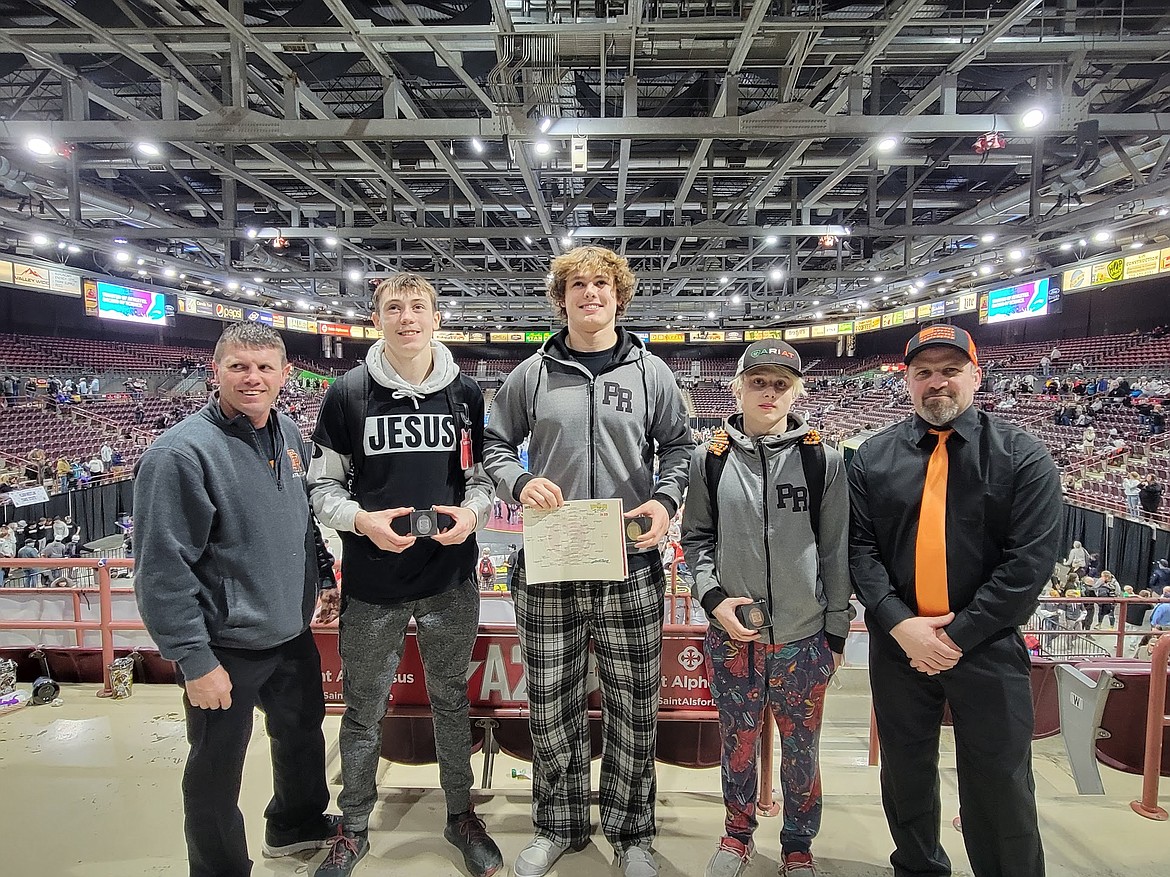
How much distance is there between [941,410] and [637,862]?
5.96ft

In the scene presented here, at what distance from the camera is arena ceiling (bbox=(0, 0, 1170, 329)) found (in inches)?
184

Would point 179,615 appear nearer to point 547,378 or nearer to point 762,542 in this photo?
point 547,378

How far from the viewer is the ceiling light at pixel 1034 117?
201 inches

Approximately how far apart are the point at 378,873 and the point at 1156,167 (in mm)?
9729

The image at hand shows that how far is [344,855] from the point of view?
205 centimetres

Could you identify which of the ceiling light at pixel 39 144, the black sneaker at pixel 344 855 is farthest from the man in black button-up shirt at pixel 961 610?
the ceiling light at pixel 39 144

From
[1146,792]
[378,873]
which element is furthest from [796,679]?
[1146,792]

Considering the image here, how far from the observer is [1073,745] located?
89.0 inches

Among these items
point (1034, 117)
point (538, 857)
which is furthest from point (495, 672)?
point (1034, 117)

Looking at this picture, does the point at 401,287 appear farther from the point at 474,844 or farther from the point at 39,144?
the point at 39,144

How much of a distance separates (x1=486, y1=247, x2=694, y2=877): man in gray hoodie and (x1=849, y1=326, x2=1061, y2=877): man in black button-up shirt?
70 cm

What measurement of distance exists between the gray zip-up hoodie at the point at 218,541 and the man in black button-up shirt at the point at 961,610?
1922 millimetres

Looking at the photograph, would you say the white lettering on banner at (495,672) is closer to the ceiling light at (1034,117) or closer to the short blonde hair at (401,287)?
the short blonde hair at (401,287)

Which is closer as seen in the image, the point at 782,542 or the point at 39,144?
the point at 782,542
